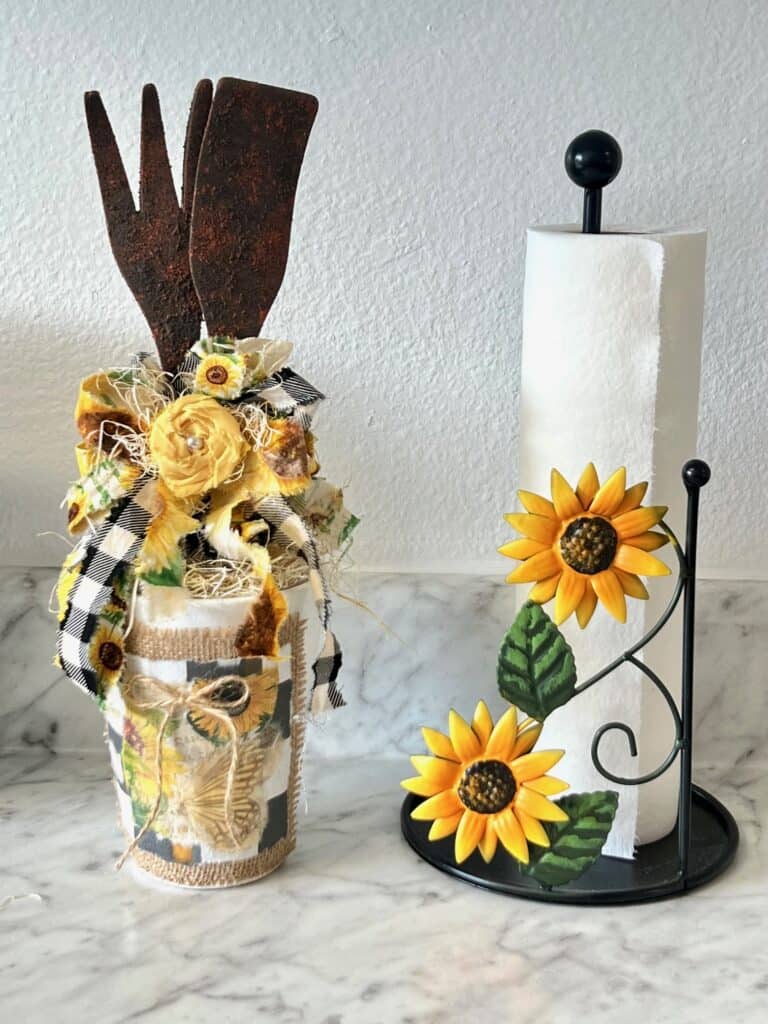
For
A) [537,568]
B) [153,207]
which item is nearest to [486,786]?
[537,568]

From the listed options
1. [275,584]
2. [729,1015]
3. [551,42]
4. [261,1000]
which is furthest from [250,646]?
[551,42]

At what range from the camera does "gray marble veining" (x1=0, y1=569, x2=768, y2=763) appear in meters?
0.76

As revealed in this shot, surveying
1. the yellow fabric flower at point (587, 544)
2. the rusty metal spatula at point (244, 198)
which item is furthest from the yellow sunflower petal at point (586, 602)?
the rusty metal spatula at point (244, 198)

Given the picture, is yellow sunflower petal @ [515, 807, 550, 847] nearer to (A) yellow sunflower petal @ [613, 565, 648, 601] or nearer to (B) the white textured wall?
(A) yellow sunflower petal @ [613, 565, 648, 601]

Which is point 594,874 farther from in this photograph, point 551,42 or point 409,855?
point 551,42

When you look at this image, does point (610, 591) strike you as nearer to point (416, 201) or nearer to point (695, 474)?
point (695, 474)

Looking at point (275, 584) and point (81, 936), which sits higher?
point (275, 584)

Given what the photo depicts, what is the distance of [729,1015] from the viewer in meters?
0.54

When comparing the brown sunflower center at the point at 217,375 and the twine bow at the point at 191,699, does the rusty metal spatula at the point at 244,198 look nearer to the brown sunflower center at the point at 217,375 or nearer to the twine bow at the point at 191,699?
the brown sunflower center at the point at 217,375

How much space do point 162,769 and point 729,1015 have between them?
28 centimetres

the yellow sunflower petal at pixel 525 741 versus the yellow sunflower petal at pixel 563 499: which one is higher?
the yellow sunflower petal at pixel 563 499

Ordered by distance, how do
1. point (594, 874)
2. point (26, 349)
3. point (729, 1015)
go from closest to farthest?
point (729, 1015)
point (594, 874)
point (26, 349)

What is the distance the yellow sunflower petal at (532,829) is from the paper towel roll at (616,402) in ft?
0.24

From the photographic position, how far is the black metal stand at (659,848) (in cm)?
60
